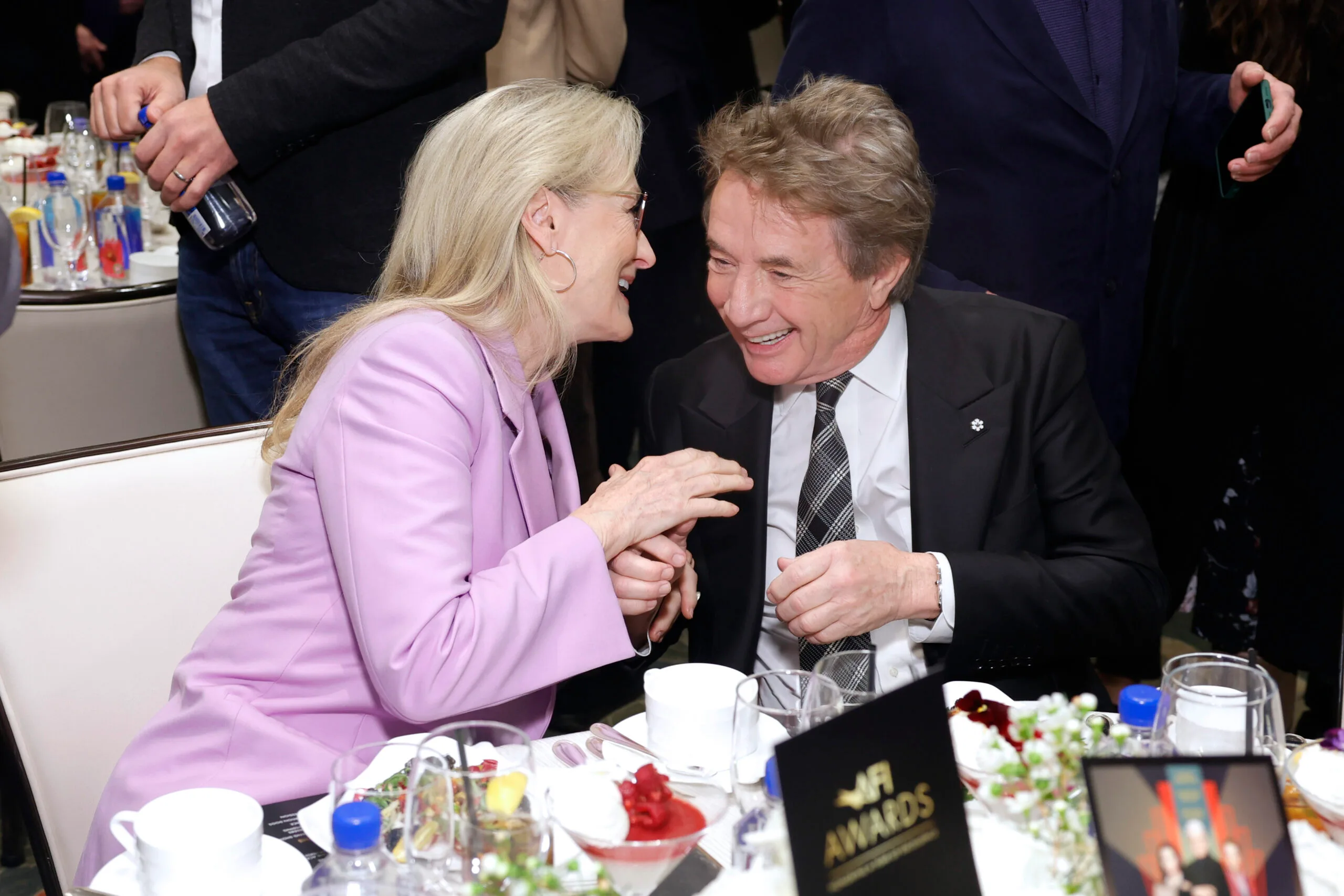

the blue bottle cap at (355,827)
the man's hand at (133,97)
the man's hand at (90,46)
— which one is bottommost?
the blue bottle cap at (355,827)

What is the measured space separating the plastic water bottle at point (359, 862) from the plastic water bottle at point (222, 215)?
164 cm

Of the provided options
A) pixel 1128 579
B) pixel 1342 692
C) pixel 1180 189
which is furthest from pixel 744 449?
pixel 1180 189

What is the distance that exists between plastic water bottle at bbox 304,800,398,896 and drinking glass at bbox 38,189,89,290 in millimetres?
2772

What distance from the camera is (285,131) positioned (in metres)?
2.50

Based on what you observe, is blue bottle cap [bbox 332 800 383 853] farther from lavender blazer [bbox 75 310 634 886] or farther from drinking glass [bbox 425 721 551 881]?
lavender blazer [bbox 75 310 634 886]

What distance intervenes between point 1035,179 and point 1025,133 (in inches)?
3.8

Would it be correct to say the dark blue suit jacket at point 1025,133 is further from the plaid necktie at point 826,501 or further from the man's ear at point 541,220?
the man's ear at point 541,220

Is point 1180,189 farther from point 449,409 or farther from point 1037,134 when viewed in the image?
point 449,409

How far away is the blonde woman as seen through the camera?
1.59m

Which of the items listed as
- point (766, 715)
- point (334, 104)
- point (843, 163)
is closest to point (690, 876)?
point (766, 715)

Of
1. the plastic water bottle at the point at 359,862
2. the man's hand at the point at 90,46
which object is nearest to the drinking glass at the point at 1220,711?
the plastic water bottle at the point at 359,862

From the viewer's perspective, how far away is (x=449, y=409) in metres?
1.69

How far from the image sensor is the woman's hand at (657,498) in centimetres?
173

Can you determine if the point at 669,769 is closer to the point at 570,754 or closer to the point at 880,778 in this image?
the point at 570,754
